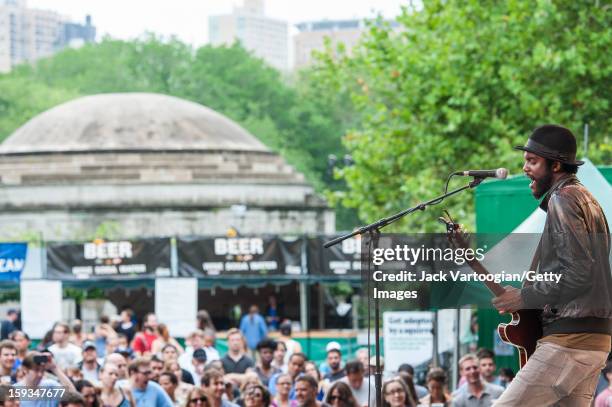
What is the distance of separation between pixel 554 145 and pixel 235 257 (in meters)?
25.9

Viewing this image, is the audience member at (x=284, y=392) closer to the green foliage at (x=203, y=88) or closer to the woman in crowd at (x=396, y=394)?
the woman in crowd at (x=396, y=394)

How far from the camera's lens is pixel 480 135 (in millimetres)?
33906

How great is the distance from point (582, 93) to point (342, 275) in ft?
17.8

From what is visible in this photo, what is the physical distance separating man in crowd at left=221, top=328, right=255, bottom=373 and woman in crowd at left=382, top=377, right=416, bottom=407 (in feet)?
22.0

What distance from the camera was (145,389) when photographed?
17234mm

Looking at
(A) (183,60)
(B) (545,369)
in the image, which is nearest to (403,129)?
(B) (545,369)

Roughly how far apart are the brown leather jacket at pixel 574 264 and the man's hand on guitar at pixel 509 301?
0.09m

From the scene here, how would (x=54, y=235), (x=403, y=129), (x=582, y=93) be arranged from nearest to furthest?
(x=582, y=93), (x=403, y=129), (x=54, y=235)

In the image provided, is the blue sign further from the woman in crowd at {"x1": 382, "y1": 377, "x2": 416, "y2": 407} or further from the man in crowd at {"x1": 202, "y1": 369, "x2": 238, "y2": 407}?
the woman in crowd at {"x1": 382, "y1": 377, "x2": 416, "y2": 407}

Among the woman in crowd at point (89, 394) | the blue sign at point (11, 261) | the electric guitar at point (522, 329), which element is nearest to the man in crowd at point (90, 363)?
the blue sign at point (11, 261)

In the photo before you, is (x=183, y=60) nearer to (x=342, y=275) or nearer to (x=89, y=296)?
(x=89, y=296)

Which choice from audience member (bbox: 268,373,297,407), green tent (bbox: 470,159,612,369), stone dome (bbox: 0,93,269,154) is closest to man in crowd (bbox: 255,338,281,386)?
green tent (bbox: 470,159,612,369)

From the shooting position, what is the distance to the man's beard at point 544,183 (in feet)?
31.9

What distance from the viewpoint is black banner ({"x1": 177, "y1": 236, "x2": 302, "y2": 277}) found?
35.3 m
